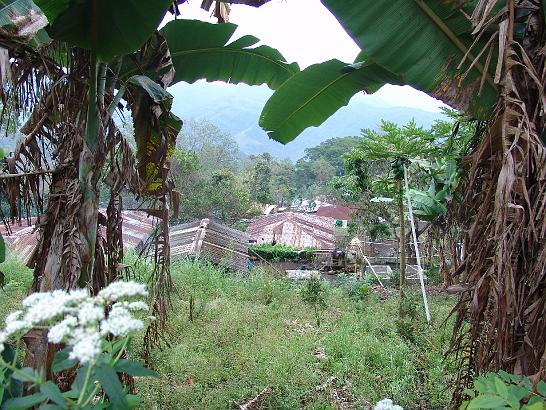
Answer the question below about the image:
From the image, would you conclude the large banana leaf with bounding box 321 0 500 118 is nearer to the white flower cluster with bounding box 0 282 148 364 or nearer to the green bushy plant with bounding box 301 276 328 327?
the white flower cluster with bounding box 0 282 148 364

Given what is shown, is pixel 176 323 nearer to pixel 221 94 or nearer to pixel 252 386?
pixel 252 386

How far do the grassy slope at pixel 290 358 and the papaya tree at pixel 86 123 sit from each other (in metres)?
1.37

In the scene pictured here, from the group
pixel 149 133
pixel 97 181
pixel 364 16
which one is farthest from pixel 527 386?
pixel 149 133

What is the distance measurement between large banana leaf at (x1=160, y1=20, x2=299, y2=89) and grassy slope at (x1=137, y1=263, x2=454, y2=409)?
2.26m

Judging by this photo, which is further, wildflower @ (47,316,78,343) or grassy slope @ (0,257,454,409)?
grassy slope @ (0,257,454,409)

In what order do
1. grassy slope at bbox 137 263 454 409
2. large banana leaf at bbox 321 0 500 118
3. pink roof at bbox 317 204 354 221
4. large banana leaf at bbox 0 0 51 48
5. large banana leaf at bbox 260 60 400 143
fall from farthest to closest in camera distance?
pink roof at bbox 317 204 354 221
grassy slope at bbox 137 263 454 409
large banana leaf at bbox 260 60 400 143
large banana leaf at bbox 321 0 500 118
large banana leaf at bbox 0 0 51 48

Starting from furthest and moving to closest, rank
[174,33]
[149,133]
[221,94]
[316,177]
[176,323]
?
[221,94] < [316,177] < [176,323] < [174,33] < [149,133]

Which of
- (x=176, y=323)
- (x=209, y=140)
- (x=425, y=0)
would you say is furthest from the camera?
(x=209, y=140)

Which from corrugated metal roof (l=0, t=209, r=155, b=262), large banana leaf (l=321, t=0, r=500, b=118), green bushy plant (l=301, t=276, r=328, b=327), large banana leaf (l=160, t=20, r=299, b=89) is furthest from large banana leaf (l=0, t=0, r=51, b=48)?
corrugated metal roof (l=0, t=209, r=155, b=262)

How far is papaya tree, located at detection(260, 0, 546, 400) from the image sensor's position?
1370 mm

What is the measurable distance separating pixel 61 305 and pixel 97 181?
1577 mm

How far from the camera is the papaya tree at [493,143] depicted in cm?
137

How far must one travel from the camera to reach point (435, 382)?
3.80 meters

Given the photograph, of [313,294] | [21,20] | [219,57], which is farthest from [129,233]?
[21,20]
